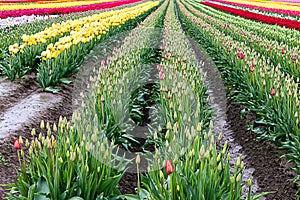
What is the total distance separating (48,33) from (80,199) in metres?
5.57

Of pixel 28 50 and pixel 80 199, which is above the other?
pixel 28 50

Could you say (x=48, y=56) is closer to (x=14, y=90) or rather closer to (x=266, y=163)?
(x=14, y=90)

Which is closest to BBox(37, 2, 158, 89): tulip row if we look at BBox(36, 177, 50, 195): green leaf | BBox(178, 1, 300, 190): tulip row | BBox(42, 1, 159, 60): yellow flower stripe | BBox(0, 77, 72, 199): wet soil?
BBox(42, 1, 159, 60): yellow flower stripe

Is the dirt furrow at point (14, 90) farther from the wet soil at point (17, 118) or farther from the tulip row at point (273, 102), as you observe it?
the tulip row at point (273, 102)

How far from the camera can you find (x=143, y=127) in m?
5.25

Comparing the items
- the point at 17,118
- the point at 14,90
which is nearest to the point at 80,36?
the point at 14,90

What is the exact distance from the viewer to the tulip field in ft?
8.82

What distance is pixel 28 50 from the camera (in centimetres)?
716

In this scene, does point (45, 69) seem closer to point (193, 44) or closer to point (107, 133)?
point (107, 133)

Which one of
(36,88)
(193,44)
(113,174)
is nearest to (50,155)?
(113,174)

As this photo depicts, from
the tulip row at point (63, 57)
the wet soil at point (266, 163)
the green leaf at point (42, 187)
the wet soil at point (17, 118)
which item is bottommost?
the wet soil at point (266, 163)

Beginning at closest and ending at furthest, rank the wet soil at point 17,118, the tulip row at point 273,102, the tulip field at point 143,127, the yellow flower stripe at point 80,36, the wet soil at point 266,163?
the tulip field at point 143,127, the wet soil at point 17,118, the wet soil at point 266,163, the tulip row at point 273,102, the yellow flower stripe at point 80,36

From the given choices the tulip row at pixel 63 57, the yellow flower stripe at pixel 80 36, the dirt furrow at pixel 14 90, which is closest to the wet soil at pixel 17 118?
the dirt furrow at pixel 14 90

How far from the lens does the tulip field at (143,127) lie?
2.69m
